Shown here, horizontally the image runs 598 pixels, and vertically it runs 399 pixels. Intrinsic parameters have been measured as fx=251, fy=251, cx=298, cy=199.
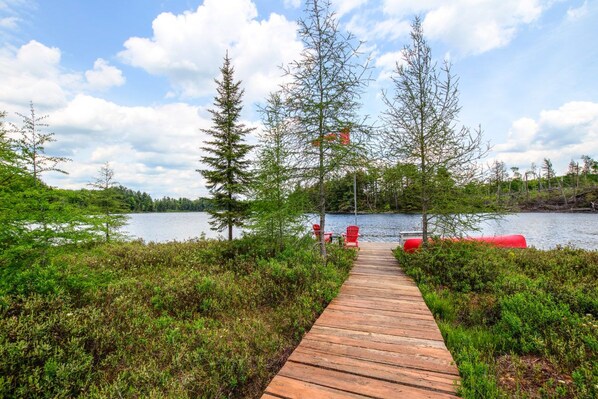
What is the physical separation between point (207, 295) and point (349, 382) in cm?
401

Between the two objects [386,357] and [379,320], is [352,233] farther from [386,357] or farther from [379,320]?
[386,357]

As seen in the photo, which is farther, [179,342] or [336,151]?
[336,151]

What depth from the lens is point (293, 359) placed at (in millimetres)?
3471

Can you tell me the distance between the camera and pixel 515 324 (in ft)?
13.9

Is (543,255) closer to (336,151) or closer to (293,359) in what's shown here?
(336,151)

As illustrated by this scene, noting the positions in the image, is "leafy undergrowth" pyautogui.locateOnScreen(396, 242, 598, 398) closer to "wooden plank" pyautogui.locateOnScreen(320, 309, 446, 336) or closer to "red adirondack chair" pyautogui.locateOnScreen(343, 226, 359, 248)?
"wooden plank" pyautogui.locateOnScreen(320, 309, 446, 336)

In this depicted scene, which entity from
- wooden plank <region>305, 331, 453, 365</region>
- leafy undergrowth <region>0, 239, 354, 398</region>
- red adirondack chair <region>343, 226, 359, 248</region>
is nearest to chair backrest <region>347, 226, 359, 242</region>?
red adirondack chair <region>343, 226, 359, 248</region>

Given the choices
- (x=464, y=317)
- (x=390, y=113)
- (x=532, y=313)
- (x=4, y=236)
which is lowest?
(x=464, y=317)

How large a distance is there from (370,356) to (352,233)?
950cm

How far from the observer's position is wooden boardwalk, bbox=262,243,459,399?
9.34 feet

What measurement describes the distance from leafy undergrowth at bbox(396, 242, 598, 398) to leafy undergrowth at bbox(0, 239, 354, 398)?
2522mm

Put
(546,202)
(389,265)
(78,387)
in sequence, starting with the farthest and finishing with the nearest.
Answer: (546,202)
(389,265)
(78,387)

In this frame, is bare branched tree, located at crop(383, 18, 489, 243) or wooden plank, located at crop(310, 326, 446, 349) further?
bare branched tree, located at crop(383, 18, 489, 243)

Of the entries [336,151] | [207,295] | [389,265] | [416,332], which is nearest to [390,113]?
[336,151]
